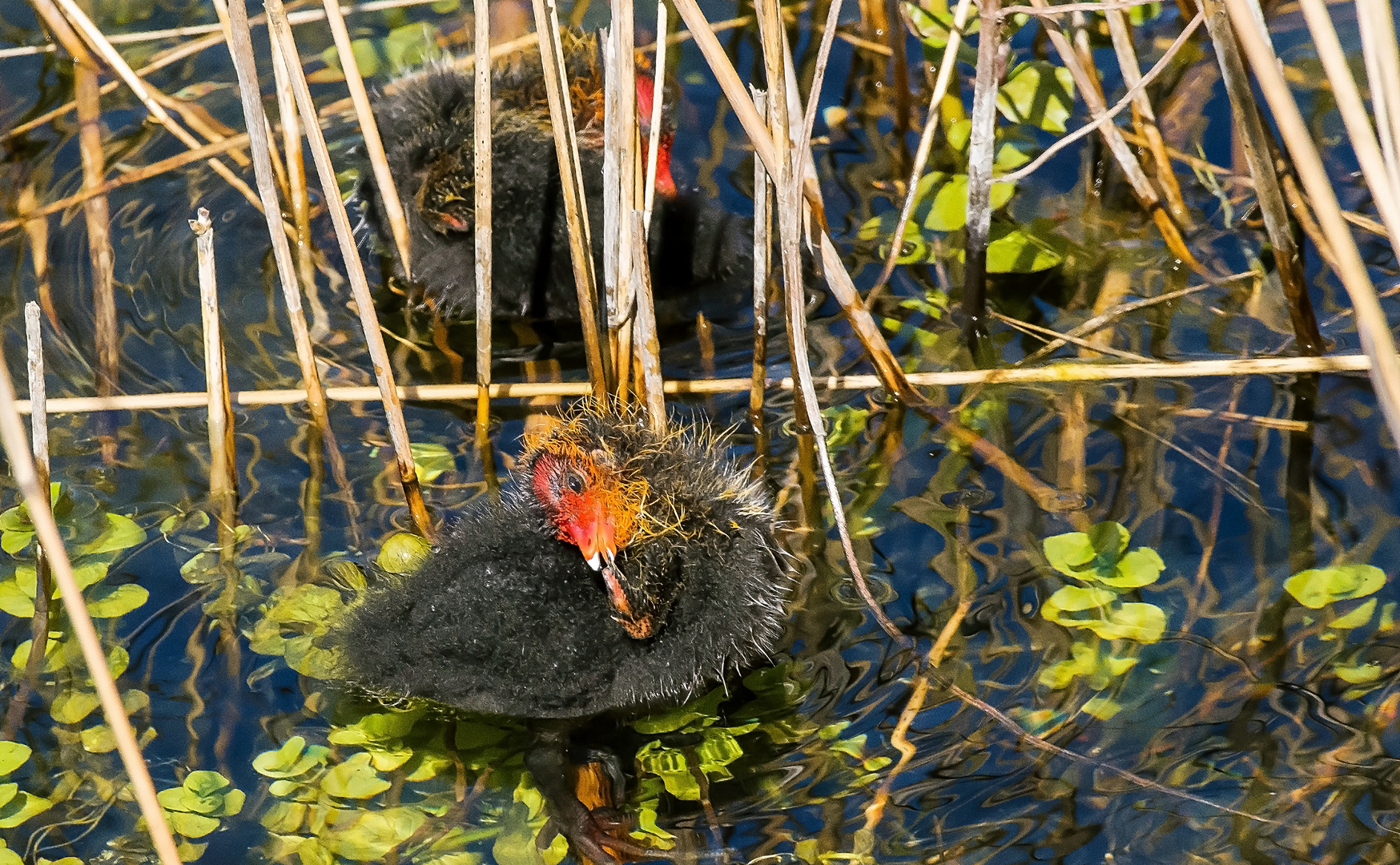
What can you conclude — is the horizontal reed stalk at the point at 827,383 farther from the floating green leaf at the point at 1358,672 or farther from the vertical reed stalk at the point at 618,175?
the floating green leaf at the point at 1358,672

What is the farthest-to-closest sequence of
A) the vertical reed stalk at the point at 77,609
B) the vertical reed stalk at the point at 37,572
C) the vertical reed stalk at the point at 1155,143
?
1. the vertical reed stalk at the point at 1155,143
2. the vertical reed stalk at the point at 37,572
3. the vertical reed stalk at the point at 77,609

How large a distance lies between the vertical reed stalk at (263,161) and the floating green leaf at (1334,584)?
6.54 ft

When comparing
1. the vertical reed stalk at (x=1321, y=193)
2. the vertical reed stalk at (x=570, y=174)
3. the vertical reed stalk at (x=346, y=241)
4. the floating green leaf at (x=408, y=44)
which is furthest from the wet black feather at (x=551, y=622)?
the floating green leaf at (x=408, y=44)

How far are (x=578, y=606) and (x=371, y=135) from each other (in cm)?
124

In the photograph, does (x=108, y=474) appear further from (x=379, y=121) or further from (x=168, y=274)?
(x=379, y=121)

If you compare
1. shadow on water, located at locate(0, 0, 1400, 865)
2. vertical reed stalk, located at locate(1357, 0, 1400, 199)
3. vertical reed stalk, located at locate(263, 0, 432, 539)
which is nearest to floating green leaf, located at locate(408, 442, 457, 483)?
shadow on water, located at locate(0, 0, 1400, 865)

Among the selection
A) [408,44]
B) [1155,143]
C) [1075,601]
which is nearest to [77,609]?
[1075,601]

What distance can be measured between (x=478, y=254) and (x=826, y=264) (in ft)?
2.38

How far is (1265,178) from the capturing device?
8.89ft

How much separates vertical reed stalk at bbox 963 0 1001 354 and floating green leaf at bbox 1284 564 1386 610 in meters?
0.90

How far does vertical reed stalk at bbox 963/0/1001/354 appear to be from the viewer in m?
2.61

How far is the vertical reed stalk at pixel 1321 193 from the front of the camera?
1240 mm

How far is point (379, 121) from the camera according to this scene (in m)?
3.24

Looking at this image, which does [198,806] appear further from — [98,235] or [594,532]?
[98,235]
